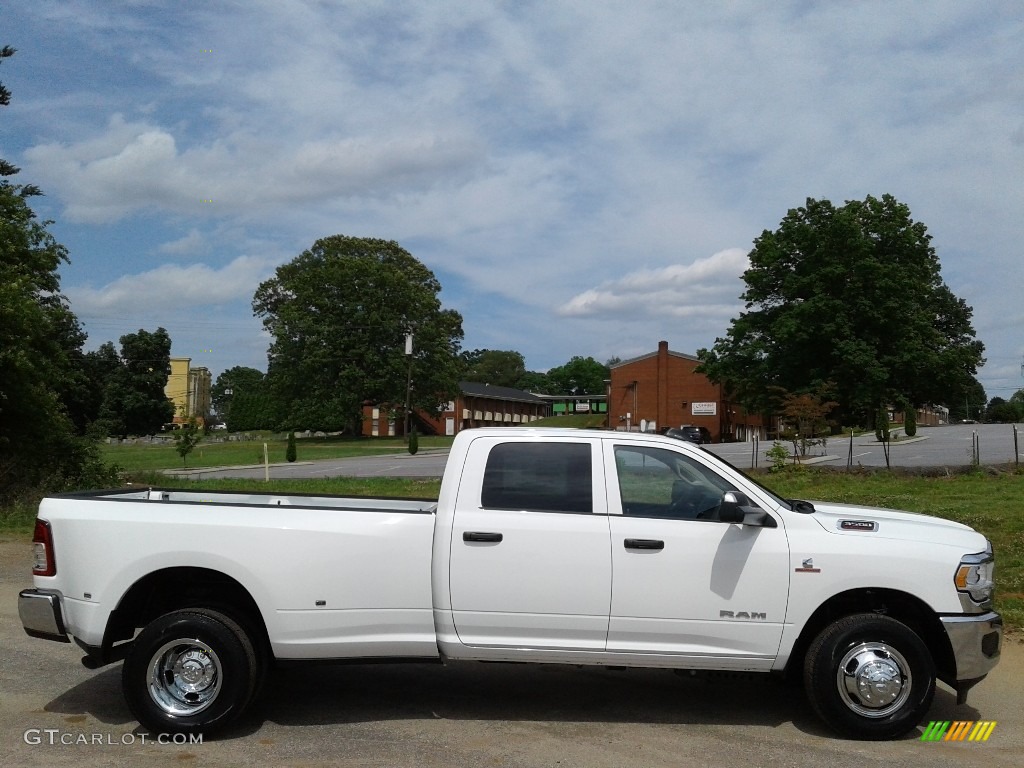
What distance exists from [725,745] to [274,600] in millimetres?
2785

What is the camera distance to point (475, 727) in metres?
5.70

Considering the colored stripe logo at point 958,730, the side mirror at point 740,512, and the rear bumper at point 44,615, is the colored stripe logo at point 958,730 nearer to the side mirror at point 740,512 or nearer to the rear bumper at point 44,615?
the side mirror at point 740,512

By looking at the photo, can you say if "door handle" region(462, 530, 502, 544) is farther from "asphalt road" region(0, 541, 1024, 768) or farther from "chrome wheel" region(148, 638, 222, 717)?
"chrome wheel" region(148, 638, 222, 717)

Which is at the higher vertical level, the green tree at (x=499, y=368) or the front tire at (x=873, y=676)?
the green tree at (x=499, y=368)

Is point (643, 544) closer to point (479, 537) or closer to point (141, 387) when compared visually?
point (479, 537)

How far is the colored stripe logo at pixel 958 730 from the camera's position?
18.6 feet

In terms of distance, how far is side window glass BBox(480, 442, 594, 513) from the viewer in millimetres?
5699

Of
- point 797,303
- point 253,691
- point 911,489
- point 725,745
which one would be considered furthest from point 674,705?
point 797,303

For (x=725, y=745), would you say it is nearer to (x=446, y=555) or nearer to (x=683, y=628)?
(x=683, y=628)

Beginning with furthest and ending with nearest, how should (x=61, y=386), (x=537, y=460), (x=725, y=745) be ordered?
(x=61, y=386) → (x=537, y=460) → (x=725, y=745)

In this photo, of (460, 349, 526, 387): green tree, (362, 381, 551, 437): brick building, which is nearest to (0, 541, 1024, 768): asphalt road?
(362, 381, 551, 437): brick building

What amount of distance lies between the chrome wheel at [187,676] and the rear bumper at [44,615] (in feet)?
2.27

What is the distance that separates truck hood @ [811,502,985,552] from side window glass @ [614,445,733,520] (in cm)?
66

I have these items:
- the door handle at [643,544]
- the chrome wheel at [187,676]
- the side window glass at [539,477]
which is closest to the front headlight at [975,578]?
Result: the door handle at [643,544]
